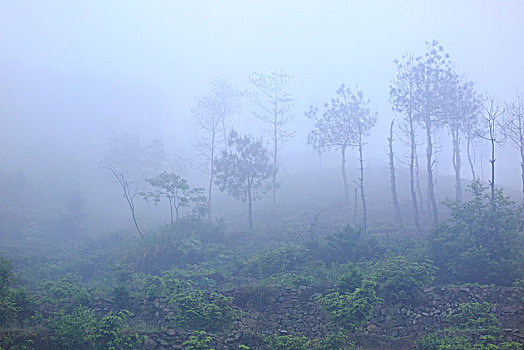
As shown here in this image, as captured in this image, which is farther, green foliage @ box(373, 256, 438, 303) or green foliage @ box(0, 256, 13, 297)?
green foliage @ box(373, 256, 438, 303)

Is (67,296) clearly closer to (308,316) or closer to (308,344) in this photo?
(308,316)

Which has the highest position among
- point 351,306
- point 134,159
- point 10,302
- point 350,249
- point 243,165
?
point 134,159

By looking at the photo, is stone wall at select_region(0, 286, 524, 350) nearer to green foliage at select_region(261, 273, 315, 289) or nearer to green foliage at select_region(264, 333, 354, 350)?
green foliage at select_region(264, 333, 354, 350)

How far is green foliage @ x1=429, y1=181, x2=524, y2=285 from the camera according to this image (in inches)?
500

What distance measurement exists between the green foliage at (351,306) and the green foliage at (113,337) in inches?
195

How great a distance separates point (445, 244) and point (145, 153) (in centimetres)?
3359

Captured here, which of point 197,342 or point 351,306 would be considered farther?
point 351,306

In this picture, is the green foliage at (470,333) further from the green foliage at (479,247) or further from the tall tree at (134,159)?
the tall tree at (134,159)

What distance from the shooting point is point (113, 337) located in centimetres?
869

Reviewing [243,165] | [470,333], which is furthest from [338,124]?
[470,333]

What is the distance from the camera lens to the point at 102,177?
1892 inches

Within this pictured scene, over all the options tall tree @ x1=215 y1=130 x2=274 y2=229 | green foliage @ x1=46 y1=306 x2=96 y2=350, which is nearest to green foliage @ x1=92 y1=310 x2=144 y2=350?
green foliage @ x1=46 y1=306 x2=96 y2=350

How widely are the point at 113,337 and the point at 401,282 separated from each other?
26.8ft

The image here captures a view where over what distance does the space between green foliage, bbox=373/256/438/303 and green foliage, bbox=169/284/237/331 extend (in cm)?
474
